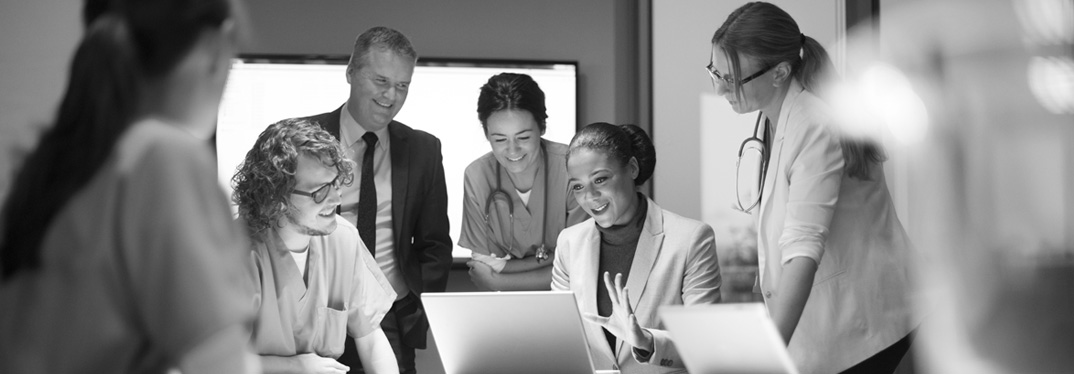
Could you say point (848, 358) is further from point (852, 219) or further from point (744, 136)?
point (744, 136)

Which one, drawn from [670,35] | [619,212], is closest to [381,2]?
[670,35]

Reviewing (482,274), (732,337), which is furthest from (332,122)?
(732,337)

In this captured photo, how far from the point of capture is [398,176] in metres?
3.48

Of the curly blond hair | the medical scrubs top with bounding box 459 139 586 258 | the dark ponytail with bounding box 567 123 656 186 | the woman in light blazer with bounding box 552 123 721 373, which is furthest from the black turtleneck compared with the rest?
the curly blond hair

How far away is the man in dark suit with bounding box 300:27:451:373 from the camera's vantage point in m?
3.36

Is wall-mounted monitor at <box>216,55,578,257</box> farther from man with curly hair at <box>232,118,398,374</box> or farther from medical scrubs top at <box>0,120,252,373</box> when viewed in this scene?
medical scrubs top at <box>0,120,252,373</box>

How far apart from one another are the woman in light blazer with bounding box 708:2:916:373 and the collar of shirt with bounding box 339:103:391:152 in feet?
4.49

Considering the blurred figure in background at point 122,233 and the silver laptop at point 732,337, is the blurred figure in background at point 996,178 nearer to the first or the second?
the silver laptop at point 732,337

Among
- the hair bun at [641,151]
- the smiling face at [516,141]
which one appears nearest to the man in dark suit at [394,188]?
the smiling face at [516,141]

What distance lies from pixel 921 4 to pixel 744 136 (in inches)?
32.1

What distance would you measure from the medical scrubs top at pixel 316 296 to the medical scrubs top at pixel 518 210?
0.81 m

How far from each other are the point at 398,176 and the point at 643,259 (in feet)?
3.35

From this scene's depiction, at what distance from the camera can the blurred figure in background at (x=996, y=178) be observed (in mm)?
2193

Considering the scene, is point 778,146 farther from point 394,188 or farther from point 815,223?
point 394,188
